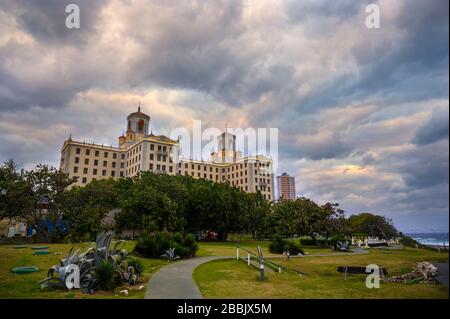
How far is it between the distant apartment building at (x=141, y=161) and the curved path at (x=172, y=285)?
5997 centimetres

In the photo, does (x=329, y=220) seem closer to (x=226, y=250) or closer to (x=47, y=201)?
(x=226, y=250)

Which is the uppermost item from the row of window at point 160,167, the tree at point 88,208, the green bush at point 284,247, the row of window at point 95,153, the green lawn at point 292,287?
the row of window at point 95,153

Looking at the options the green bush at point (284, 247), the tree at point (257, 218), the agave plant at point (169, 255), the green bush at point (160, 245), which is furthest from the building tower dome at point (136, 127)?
the agave plant at point (169, 255)

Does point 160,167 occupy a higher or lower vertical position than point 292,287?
higher

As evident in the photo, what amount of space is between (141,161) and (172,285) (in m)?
73.5

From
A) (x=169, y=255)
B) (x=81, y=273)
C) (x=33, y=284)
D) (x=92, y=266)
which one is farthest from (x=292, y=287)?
(x=33, y=284)

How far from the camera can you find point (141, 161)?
82.1m

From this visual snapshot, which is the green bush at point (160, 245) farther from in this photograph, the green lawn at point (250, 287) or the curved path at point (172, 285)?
the curved path at point (172, 285)

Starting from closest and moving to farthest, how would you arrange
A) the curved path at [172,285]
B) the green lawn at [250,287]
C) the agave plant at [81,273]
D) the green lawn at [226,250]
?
the curved path at [172,285] → the green lawn at [250,287] → the agave plant at [81,273] → the green lawn at [226,250]

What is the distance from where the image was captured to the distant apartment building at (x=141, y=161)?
8462 centimetres

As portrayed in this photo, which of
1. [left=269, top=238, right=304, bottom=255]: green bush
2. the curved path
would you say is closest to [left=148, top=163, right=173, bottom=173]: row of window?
[left=269, top=238, right=304, bottom=255]: green bush

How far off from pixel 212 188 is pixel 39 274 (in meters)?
36.6
